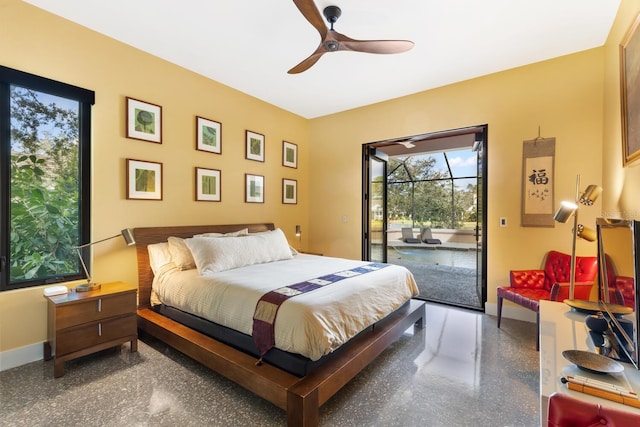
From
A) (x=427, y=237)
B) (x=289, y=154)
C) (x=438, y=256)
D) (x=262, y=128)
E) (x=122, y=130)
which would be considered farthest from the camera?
(x=427, y=237)

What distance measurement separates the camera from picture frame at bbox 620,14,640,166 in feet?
6.22

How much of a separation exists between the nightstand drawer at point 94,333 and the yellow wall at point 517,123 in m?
3.87

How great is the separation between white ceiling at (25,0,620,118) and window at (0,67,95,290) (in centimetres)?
76

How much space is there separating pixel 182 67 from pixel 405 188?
677 cm

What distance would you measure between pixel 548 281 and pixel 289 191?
3664mm

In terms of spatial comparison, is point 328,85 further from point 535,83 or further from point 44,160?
point 44,160

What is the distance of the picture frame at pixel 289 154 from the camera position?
191 inches

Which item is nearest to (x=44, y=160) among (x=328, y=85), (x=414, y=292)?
(x=328, y=85)

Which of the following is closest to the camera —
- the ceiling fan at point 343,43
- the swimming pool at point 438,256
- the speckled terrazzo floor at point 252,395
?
the speckled terrazzo floor at point 252,395

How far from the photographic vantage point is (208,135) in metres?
3.75

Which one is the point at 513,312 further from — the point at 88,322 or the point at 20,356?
the point at 20,356

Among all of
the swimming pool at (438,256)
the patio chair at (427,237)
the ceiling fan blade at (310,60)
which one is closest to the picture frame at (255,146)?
the ceiling fan blade at (310,60)

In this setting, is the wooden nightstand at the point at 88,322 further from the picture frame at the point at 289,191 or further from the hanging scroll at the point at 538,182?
the hanging scroll at the point at 538,182

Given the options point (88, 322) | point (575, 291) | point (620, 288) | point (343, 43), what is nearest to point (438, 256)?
point (575, 291)
